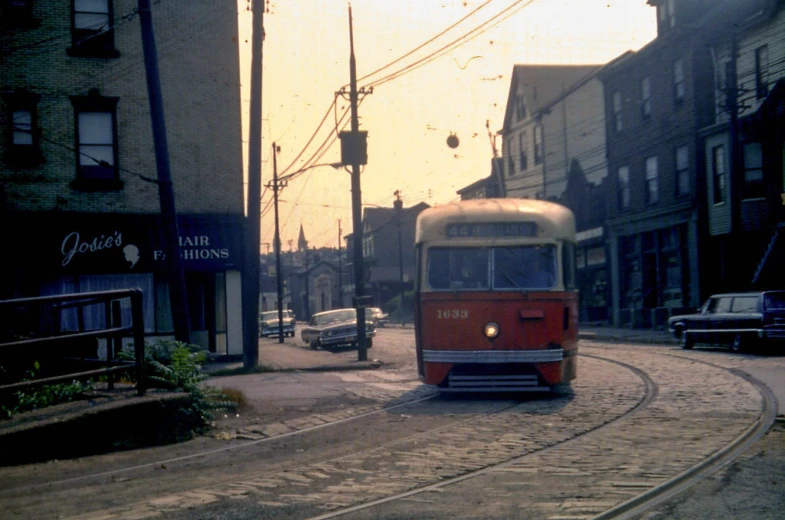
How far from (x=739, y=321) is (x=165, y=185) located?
1530 centimetres

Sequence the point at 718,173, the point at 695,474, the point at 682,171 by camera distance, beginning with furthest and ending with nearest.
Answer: the point at 682,171 → the point at 718,173 → the point at 695,474

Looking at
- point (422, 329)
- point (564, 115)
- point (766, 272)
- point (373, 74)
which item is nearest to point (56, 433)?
point (422, 329)

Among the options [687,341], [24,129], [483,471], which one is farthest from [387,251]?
[483,471]

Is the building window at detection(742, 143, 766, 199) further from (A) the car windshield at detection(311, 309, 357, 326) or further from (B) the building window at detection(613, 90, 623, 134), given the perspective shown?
(A) the car windshield at detection(311, 309, 357, 326)

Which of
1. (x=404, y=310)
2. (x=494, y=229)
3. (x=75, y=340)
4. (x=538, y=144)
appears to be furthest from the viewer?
(x=404, y=310)

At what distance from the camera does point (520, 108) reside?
179 feet

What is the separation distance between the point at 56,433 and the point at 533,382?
22.6 ft

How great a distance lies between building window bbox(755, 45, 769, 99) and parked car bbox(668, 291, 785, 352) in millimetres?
9824

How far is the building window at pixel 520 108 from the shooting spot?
177 ft

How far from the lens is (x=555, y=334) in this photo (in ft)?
43.3

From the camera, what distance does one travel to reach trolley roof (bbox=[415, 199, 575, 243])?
45.0 ft

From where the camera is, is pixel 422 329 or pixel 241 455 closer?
pixel 241 455

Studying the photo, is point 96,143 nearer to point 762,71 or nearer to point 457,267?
point 457,267

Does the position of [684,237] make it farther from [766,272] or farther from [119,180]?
[119,180]
